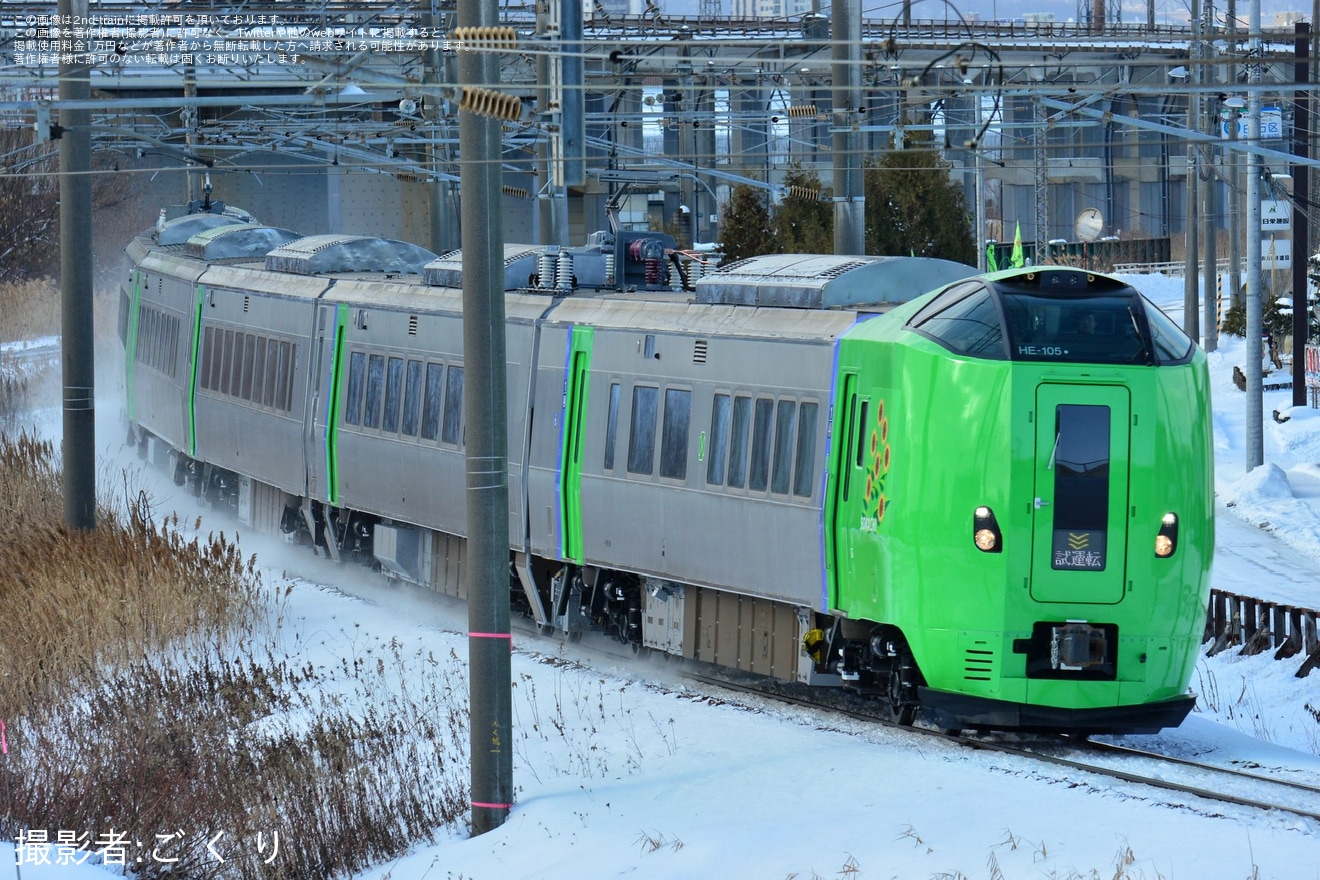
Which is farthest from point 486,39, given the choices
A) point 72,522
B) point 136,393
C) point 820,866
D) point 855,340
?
point 136,393

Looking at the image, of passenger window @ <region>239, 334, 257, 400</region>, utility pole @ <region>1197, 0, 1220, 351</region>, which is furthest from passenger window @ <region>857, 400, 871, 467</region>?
utility pole @ <region>1197, 0, 1220, 351</region>

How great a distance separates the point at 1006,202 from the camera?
75.9 metres

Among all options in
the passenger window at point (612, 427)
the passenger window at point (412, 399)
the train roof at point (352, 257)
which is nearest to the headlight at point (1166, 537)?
the passenger window at point (612, 427)

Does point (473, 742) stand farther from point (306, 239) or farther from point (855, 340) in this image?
point (306, 239)

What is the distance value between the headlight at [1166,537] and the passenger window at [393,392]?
352 inches

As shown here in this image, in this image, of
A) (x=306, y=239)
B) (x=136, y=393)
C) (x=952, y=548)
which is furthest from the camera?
(x=136, y=393)

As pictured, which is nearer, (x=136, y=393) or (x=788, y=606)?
(x=788, y=606)

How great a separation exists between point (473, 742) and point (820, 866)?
2595 mm

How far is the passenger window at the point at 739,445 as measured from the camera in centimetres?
1375

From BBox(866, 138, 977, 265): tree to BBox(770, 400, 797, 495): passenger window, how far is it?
21462mm

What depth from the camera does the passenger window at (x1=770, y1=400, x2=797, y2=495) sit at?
1323 cm

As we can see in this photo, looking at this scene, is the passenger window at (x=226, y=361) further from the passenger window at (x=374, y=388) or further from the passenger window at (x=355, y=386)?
the passenger window at (x=374, y=388)

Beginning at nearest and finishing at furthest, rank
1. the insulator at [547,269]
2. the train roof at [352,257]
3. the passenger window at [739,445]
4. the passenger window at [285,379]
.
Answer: the passenger window at [739,445], the insulator at [547,269], the passenger window at [285,379], the train roof at [352,257]

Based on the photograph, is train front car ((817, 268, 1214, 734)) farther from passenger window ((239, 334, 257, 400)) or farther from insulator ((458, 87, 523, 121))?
passenger window ((239, 334, 257, 400))
